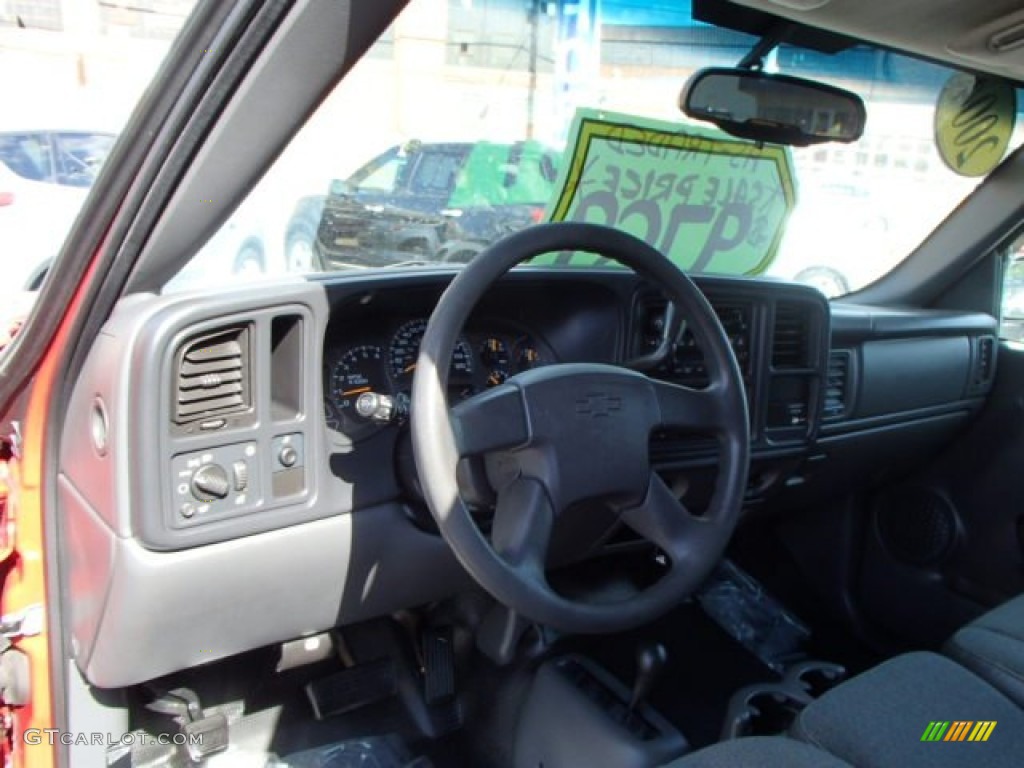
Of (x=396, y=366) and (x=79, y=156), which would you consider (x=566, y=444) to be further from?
(x=79, y=156)

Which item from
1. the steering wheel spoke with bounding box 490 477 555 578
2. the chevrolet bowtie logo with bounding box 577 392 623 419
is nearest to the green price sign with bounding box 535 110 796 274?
the chevrolet bowtie logo with bounding box 577 392 623 419

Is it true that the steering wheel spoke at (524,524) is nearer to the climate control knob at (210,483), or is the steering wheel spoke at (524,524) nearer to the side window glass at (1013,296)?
the climate control knob at (210,483)

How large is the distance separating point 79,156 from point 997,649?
200 centimetres

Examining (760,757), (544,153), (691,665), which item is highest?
(544,153)

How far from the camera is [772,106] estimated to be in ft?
7.02

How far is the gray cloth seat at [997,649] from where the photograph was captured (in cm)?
157

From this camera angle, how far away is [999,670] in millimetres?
1596

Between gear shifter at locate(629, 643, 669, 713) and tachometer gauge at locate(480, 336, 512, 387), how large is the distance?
784 mm

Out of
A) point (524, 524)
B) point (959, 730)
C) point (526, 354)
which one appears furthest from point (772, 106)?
point (959, 730)

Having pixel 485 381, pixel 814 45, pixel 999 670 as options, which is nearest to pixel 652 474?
pixel 485 381

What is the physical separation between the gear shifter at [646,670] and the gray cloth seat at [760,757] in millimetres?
649

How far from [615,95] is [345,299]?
1.03 m

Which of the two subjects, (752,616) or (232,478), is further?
(752,616)
